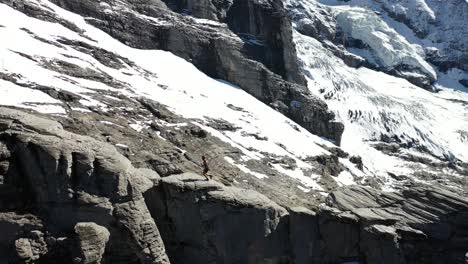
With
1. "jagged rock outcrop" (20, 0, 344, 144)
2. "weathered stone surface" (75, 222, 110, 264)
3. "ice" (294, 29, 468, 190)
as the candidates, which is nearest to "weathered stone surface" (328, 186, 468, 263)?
"weathered stone surface" (75, 222, 110, 264)

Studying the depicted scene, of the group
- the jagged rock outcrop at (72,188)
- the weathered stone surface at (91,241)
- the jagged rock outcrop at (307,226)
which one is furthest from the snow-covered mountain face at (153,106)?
the weathered stone surface at (91,241)

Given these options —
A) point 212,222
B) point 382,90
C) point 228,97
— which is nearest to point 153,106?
point 212,222

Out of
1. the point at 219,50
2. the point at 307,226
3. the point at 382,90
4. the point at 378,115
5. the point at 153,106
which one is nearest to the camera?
the point at 307,226

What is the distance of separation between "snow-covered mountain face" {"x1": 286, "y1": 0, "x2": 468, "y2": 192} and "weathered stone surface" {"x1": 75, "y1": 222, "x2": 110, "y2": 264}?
191 feet

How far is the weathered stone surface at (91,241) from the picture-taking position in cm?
2519

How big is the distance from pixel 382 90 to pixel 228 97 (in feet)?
301

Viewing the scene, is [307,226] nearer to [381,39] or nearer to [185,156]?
[185,156]

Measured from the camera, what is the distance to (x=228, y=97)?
71250mm

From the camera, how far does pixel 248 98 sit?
76.0 m

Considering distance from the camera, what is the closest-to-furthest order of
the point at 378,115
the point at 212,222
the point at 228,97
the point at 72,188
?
the point at 72,188 → the point at 212,222 → the point at 228,97 → the point at 378,115

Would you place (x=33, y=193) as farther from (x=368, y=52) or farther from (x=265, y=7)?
(x=368, y=52)

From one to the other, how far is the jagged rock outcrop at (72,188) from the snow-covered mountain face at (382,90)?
2203 inches

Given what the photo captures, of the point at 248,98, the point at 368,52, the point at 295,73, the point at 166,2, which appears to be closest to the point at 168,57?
the point at 248,98

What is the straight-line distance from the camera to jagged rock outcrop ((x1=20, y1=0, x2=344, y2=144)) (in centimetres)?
7562
